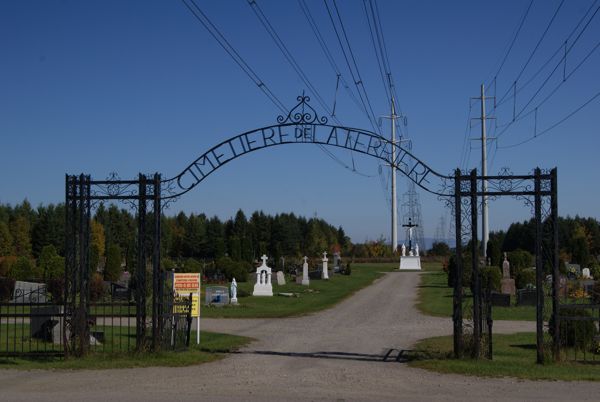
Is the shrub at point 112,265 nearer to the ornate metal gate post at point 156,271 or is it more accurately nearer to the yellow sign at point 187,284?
the yellow sign at point 187,284

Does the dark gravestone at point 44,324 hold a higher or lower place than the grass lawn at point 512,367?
higher

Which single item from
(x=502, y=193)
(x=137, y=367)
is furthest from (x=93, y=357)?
(x=502, y=193)

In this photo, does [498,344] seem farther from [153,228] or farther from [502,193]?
[153,228]

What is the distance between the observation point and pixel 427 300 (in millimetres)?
36969

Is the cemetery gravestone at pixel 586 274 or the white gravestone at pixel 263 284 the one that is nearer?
the white gravestone at pixel 263 284

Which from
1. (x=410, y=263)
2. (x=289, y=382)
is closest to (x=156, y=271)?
(x=289, y=382)

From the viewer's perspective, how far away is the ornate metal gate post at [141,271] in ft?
48.6

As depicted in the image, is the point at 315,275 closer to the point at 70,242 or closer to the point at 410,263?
the point at 410,263

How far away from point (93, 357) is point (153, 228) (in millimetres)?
2777

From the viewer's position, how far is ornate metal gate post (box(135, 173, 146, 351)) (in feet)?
48.6

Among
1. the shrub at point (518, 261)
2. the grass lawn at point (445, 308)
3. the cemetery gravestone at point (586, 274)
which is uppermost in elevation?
the shrub at point (518, 261)

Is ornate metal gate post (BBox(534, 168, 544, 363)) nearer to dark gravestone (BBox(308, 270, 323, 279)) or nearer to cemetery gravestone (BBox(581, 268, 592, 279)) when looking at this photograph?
cemetery gravestone (BBox(581, 268, 592, 279))

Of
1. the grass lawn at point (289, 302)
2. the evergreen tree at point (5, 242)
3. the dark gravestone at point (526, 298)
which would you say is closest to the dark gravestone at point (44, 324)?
the grass lawn at point (289, 302)

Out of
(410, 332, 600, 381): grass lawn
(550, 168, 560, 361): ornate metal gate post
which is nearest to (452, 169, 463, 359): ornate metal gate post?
(410, 332, 600, 381): grass lawn
